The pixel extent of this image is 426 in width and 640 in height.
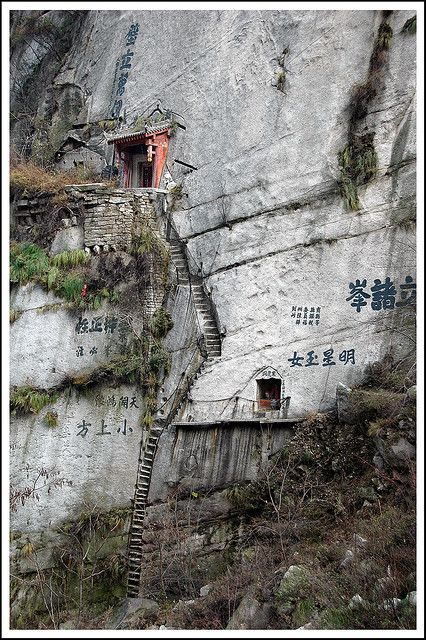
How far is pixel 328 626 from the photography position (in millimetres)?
7180

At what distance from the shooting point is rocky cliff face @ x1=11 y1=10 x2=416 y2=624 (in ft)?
38.9

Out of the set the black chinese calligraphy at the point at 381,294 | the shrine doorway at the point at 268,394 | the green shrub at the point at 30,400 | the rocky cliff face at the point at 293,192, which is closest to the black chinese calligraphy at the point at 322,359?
the rocky cliff face at the point at 293,192

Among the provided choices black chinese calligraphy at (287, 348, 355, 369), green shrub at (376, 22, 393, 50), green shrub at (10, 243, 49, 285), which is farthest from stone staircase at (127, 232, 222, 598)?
green shrub at (376, 22, 393, 50)

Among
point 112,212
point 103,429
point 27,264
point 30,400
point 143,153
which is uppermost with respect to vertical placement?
point 143,153

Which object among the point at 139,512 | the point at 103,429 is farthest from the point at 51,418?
the point at 139,512

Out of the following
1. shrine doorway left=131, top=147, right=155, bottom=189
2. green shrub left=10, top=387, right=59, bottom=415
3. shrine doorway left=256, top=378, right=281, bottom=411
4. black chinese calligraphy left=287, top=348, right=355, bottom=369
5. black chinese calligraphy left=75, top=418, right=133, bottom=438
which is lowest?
black chinese calligraphy left=75, top=418, right=133, bottom=438

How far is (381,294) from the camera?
11.6m

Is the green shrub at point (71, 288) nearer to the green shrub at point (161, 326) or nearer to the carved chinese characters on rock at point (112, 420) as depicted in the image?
the green shrub at point (161, 326)

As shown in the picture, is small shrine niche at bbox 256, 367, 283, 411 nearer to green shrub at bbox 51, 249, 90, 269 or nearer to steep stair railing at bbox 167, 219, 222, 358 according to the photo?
steep stair railing at bbox 167, 219, 222, 358

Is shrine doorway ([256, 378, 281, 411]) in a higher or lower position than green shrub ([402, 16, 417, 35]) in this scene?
lower

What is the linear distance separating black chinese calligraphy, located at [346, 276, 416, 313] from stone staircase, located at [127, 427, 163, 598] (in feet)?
15.0

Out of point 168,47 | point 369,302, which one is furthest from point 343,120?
point 168,47

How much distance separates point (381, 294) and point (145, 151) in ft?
23.8

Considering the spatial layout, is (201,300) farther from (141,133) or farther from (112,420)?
(141,133)
